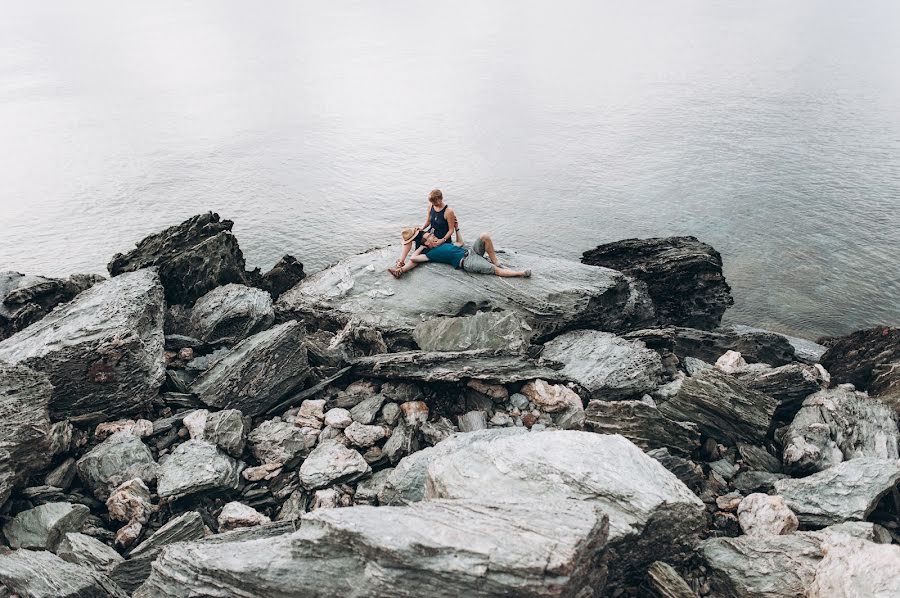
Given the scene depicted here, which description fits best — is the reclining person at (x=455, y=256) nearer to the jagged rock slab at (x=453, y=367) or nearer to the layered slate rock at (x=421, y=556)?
the jagged rock slab at (x=453, y=367)

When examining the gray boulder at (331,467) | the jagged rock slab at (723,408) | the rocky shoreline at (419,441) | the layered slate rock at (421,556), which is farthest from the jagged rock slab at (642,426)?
the gray boulder at (331,467)

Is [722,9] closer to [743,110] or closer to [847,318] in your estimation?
[743,110]

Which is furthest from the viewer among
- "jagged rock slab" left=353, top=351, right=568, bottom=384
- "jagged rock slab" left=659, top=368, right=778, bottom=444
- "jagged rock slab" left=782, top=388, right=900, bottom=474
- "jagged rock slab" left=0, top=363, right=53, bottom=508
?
"jagged rock slab" left=353, top=351, right=568, bottom=384

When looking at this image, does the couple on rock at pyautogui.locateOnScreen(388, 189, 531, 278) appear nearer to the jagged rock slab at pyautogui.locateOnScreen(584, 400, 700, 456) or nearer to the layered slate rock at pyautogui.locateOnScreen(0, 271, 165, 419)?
the jagged rock slab at pyautogui.locateOnScreen(584, 400, 700, 456)

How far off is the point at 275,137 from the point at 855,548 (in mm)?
52229

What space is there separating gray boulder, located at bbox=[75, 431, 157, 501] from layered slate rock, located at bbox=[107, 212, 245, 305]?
669cm

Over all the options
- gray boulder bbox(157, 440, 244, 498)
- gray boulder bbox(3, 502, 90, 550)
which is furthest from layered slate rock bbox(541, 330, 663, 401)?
gray boulder bbox(3, 502, 90, 550)

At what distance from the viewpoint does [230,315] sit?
699 inches

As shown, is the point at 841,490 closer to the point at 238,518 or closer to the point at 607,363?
the point at 607,363

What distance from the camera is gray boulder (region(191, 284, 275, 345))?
17516 mm

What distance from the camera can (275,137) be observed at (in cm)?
5369

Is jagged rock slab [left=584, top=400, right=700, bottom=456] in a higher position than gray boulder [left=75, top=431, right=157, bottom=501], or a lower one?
lower

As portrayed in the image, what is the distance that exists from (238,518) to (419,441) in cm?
405

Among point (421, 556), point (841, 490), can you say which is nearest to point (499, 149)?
point (841, 490)
